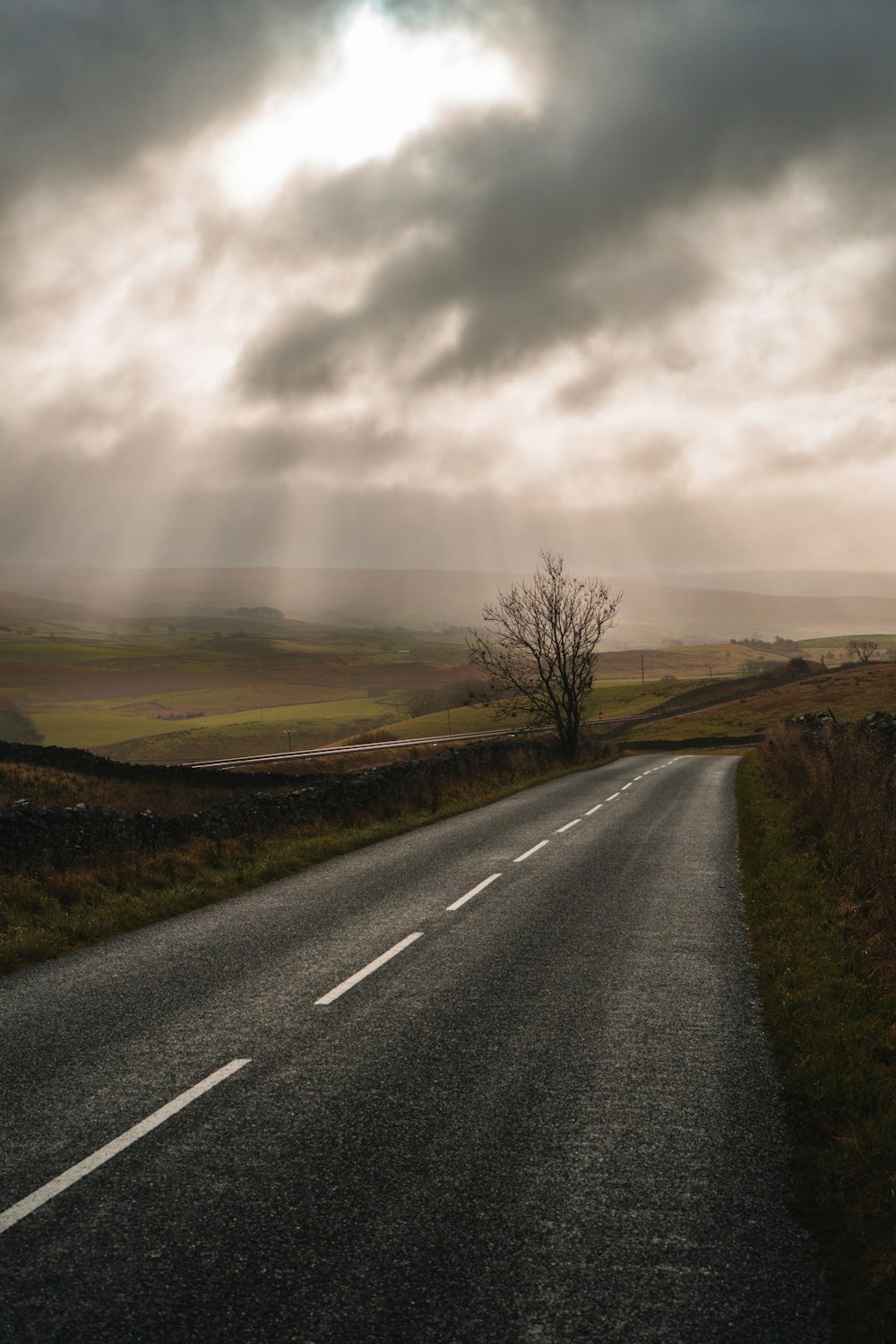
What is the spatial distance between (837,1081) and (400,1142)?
3046 millimetres

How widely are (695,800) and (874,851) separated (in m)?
12.9

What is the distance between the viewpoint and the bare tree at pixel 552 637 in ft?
131

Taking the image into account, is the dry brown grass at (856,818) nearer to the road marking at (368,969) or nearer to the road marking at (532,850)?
the road marking at (368,969)

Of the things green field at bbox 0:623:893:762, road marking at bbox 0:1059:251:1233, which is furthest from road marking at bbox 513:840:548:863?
green field at bbox 0:623:893:762

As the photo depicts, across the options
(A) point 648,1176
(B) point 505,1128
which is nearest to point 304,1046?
(B) point 505,1128

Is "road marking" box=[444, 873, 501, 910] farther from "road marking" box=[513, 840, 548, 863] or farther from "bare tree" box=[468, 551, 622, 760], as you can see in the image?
"bare tree" box=[468, 551, 622, 760]

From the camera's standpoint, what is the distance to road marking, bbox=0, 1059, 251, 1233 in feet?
13.2

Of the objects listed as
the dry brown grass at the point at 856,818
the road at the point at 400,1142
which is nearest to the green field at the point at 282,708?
the dry brown grass at the point at 856,818

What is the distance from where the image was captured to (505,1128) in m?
4.85

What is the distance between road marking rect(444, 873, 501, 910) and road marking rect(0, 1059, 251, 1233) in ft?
16.8

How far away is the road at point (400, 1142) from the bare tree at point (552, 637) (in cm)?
3079

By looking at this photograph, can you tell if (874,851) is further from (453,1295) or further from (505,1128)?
(453,1295)

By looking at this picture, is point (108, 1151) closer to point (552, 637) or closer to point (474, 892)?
point (474, 892)

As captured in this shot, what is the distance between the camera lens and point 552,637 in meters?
40.3
